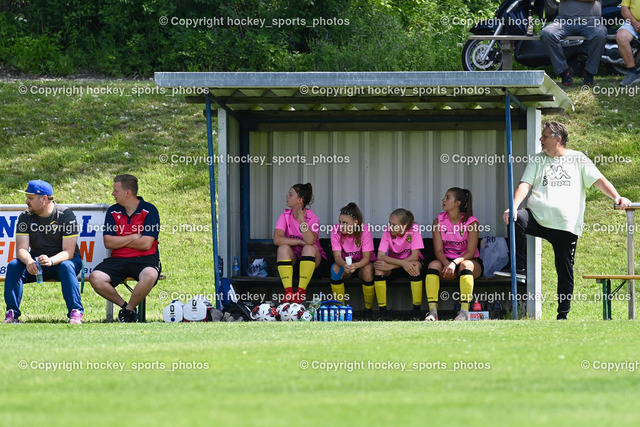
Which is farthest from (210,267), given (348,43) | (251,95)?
(348,43)

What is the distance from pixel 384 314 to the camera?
11.2m

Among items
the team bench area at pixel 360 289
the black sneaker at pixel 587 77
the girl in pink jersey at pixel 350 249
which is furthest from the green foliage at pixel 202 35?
the girl in pink jersey at pixel 350 249

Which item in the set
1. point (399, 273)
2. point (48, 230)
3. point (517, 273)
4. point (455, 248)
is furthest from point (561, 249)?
point (48, 230)

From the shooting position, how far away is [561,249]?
1023cm

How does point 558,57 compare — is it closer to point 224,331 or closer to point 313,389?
point 224,331

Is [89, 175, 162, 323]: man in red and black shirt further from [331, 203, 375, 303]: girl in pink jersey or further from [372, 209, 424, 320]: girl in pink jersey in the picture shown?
[372, 209, 424, 320]: girl in pink jersey

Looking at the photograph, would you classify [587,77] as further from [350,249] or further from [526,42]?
[350,249]

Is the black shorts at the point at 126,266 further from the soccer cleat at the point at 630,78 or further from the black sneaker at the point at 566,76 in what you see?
the soccer cleat at the point at 630,78

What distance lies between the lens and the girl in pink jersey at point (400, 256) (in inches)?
436

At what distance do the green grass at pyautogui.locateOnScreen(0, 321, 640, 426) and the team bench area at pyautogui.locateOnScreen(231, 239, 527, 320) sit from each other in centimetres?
273

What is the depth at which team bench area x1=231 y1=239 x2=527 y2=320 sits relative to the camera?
37.5ft

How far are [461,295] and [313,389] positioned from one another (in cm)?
518

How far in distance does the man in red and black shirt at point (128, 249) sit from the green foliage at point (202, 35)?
997cm

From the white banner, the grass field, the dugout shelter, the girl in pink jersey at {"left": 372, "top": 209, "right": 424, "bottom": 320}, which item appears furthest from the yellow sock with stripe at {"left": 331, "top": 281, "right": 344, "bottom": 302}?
the white banner
